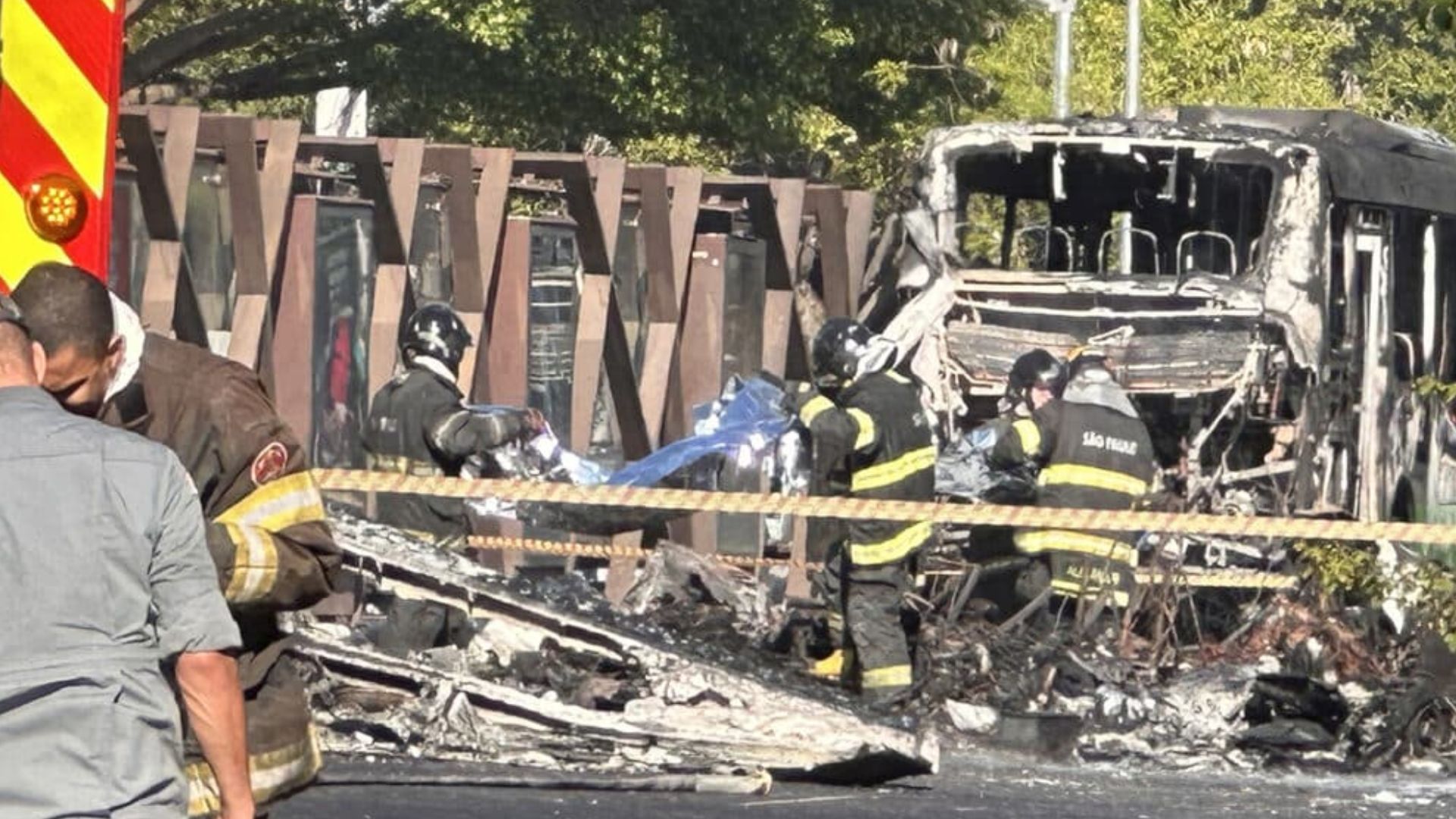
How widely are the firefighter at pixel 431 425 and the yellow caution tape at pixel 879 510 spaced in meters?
0.21

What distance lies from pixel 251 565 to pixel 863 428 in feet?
22.9

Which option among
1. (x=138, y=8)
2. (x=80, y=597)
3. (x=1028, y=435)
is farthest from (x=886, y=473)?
(x=138, y=8)

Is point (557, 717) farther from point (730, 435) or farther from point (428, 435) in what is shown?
point (730, 435)

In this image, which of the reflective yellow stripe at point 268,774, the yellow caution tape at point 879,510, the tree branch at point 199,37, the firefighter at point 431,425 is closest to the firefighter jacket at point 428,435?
the firefighter at point 431,425

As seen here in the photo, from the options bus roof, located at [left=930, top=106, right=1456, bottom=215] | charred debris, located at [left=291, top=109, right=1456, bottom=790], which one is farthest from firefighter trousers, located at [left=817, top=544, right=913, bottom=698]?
bus roof, located at [left=930, top=106, right=1456, bottom=215]

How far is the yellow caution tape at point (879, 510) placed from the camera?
10925 millimetres

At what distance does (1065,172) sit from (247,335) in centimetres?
507

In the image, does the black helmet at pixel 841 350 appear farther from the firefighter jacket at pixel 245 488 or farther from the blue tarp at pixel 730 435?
the firefighter jacket at pixel 245 488

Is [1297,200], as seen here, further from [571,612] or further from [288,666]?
[288,666]

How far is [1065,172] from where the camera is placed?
53.5ft

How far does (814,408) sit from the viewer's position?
11539 mm

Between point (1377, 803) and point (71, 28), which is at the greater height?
point (71, 28)

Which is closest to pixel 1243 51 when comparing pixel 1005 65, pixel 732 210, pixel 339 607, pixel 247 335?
pixel 1005 65

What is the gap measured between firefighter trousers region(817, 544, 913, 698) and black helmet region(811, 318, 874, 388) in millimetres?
700
